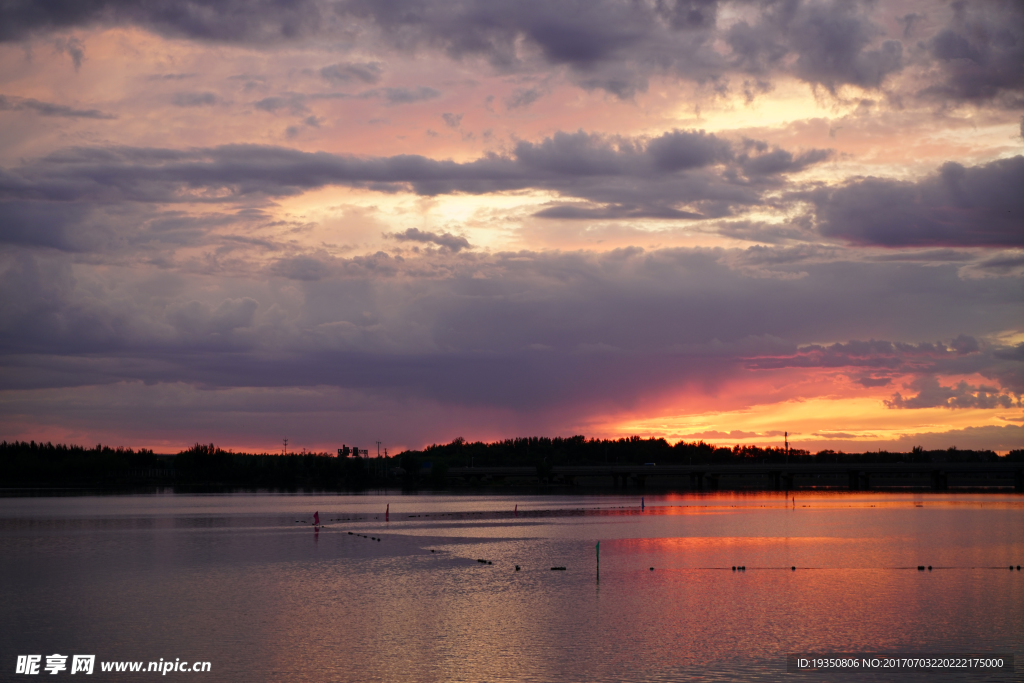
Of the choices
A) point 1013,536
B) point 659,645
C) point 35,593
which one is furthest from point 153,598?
point 1013,536

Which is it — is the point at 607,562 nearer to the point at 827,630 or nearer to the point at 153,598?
the point at 827,630

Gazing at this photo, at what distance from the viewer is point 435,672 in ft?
106

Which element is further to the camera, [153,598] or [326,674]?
A: [153,598]

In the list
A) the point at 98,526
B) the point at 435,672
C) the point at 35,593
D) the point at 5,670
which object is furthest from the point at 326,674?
the point at 98,526

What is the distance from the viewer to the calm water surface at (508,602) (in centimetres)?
3438

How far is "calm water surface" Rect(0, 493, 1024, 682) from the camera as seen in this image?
34.4 m

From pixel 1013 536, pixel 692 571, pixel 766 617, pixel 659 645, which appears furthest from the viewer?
pixel 1013 536

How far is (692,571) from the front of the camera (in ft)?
196

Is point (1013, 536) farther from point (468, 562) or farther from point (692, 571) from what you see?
point (468, 562)

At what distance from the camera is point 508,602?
47.1 metres

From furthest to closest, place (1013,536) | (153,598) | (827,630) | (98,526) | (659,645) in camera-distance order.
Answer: (98,526) → (1013,536) → (153,598) → (827,630) → (659,645)

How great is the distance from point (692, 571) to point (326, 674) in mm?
33516

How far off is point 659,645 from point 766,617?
8681 mm

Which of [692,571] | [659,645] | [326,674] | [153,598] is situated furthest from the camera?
[692,571]
